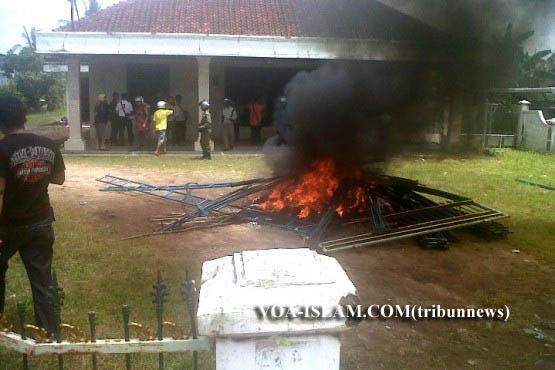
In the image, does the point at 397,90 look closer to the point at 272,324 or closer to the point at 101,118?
the point at 272,324

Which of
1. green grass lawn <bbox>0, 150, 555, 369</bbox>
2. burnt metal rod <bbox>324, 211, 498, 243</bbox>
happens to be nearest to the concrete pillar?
green grass lawn <bbox>0, 150, 555, 369</bbox>

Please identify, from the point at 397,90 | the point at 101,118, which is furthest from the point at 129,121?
the point at 397,90

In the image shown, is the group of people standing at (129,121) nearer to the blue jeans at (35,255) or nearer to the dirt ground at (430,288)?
the dirt ground at (430,288)

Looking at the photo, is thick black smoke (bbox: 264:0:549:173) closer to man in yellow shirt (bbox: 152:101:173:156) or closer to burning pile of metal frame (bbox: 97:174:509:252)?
burning pile of metal frame (bbox: 97:174:509:252)

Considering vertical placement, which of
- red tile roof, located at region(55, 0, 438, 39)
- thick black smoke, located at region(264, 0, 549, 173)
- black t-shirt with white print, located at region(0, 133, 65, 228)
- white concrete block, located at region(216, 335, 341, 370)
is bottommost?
white concrete block, located at region(216, 335, 341, 370)

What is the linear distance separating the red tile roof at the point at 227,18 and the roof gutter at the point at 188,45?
48cm

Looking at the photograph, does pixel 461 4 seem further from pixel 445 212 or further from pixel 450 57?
pixel 445 212

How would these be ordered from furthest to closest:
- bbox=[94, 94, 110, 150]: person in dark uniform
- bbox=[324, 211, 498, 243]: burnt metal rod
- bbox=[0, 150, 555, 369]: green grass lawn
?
bbox=[94, 94, 110, 150]: person in dark uniform, bbox=[324, 211, 498, 243]: burnt metal rod, bbox=[0, 150, 555, 369]: green grass lawn

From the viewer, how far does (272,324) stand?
169cm

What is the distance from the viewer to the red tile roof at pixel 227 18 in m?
12.9

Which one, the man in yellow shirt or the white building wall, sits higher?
the white building wall

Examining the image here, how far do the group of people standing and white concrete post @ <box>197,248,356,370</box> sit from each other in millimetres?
12707

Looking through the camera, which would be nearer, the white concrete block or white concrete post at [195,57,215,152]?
the white concrete block

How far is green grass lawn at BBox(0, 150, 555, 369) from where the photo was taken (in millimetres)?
3716
